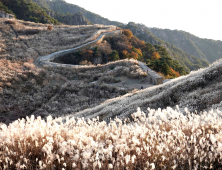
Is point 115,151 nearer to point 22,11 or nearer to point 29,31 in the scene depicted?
point 29,31

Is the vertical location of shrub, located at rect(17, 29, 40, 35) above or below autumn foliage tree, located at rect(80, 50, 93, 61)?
above

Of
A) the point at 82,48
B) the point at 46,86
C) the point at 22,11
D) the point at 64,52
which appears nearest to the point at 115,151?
the point at 46,86

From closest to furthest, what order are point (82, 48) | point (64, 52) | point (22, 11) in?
point (64, 52) < point (82, 48) < point (22, 11)

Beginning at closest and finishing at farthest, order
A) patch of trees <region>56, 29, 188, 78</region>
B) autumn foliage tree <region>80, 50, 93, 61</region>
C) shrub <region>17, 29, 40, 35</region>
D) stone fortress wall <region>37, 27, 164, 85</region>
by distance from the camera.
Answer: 1. stone fortress wall <region>37, 27, 164, 85</region>
2. patch of trees <region>56, 29, 188, 78</region>
3. autumn foliage tree <region>80, 50, 93, 61</region>
4. shrub <region>17, 29, 40, 35</region>

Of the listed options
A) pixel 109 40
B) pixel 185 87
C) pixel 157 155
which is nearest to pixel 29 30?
pixel 109 40

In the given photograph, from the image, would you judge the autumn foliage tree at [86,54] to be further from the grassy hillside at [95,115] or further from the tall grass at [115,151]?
the tall grass at [115,151]

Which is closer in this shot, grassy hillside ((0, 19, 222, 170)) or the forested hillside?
grassy hillside ((0, 19, 222, 170))

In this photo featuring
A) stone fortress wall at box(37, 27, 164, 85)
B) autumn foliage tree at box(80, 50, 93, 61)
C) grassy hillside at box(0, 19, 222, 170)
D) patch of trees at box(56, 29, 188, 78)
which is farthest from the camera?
autumn foliage tree at box(80, 50, 93, 61)

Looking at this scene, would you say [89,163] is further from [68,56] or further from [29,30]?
[29,30]

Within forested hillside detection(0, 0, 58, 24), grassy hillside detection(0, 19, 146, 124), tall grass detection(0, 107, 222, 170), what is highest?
forested hillside detection(0, 0, 58, 24)

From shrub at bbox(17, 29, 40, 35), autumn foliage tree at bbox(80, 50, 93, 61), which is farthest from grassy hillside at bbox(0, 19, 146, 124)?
shrub at bbox(17, 29, 40, 35)

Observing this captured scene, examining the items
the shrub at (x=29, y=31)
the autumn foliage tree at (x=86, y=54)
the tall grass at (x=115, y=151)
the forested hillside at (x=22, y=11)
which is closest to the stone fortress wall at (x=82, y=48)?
the autumn foliage tree at (x=86, y=54)

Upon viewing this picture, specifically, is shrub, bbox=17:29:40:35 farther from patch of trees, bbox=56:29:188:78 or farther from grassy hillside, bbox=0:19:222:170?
patch of trees, bbox=56:29:188:78

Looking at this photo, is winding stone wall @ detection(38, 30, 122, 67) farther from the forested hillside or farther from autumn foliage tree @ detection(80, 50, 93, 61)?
the forested hillside
